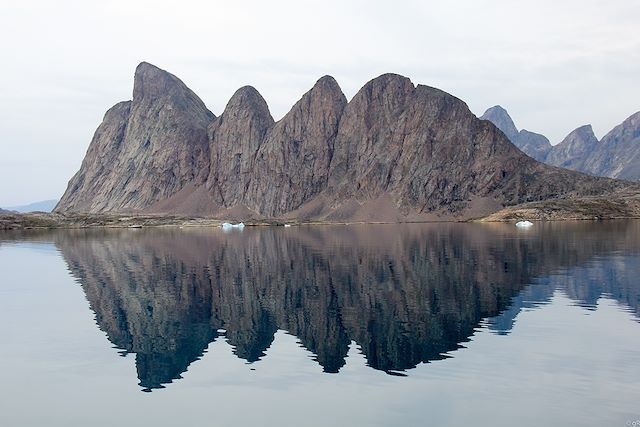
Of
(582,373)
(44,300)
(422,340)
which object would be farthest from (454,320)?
(44,300)

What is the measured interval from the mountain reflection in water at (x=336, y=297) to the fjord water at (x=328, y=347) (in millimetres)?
261

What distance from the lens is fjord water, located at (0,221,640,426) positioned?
29547 millimetres

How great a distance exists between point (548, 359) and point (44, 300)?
53.5 metres

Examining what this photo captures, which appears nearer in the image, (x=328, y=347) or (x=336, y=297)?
(x=328, y=347)

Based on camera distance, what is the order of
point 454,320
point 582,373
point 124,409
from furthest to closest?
point 454,320, point 582,373, point 124,409

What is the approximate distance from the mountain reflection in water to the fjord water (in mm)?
261

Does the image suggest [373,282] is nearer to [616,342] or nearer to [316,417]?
[616,342]

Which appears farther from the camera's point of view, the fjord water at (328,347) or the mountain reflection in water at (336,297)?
the mountain reflection in water at (336,297)

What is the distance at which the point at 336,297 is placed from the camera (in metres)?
62.4

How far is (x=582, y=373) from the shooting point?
33.8 meters

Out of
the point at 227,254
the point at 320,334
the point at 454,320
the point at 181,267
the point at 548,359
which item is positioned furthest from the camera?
the point at 227,254

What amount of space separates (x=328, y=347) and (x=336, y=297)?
2035 centimetres

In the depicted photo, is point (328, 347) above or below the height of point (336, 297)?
below

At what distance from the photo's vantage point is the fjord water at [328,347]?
29547mm
